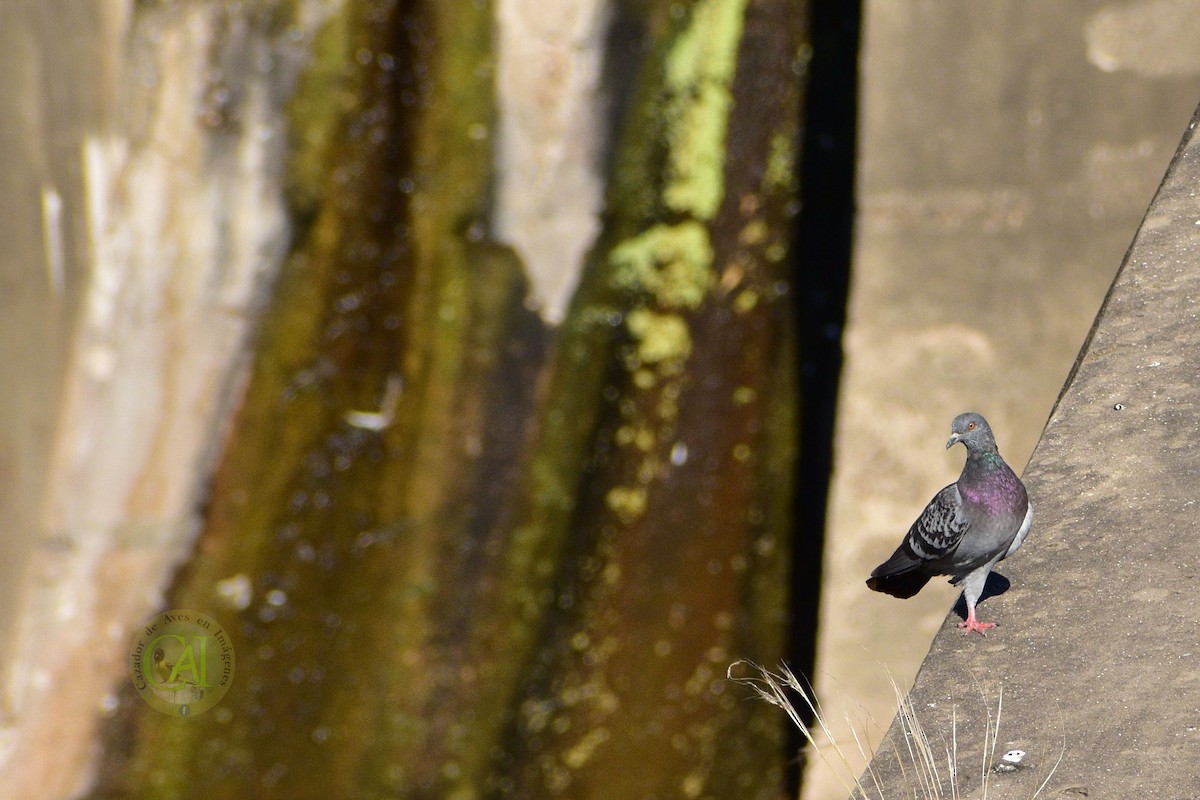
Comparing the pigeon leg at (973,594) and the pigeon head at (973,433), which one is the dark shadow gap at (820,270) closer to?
the pigeon leg at (973,594)

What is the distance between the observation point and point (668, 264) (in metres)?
3.01

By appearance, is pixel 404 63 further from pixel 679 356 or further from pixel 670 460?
pixel 670 460

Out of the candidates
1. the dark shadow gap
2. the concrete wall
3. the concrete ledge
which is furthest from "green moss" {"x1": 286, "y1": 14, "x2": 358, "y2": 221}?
the concrete ledge

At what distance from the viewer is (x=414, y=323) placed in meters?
2.88

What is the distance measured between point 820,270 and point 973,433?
92 cm

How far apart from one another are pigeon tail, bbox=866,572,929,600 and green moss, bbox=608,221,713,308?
2.79 feet

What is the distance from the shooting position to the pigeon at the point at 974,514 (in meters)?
2.25

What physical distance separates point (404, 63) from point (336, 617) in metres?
1.37

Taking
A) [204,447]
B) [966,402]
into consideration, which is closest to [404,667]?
[204,447]

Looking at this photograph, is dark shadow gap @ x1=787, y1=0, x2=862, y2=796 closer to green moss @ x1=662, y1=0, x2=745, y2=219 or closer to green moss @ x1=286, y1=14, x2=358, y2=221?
green moss @ x1=662, y1=0, x2=745, y2=219

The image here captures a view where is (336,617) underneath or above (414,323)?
underneath

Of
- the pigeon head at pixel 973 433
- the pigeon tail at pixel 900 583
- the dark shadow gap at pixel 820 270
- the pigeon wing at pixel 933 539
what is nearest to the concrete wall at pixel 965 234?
the dark shadow gap at pixel 820 270

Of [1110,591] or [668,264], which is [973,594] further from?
[668,264]

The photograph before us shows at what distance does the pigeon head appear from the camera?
7.40 ft
